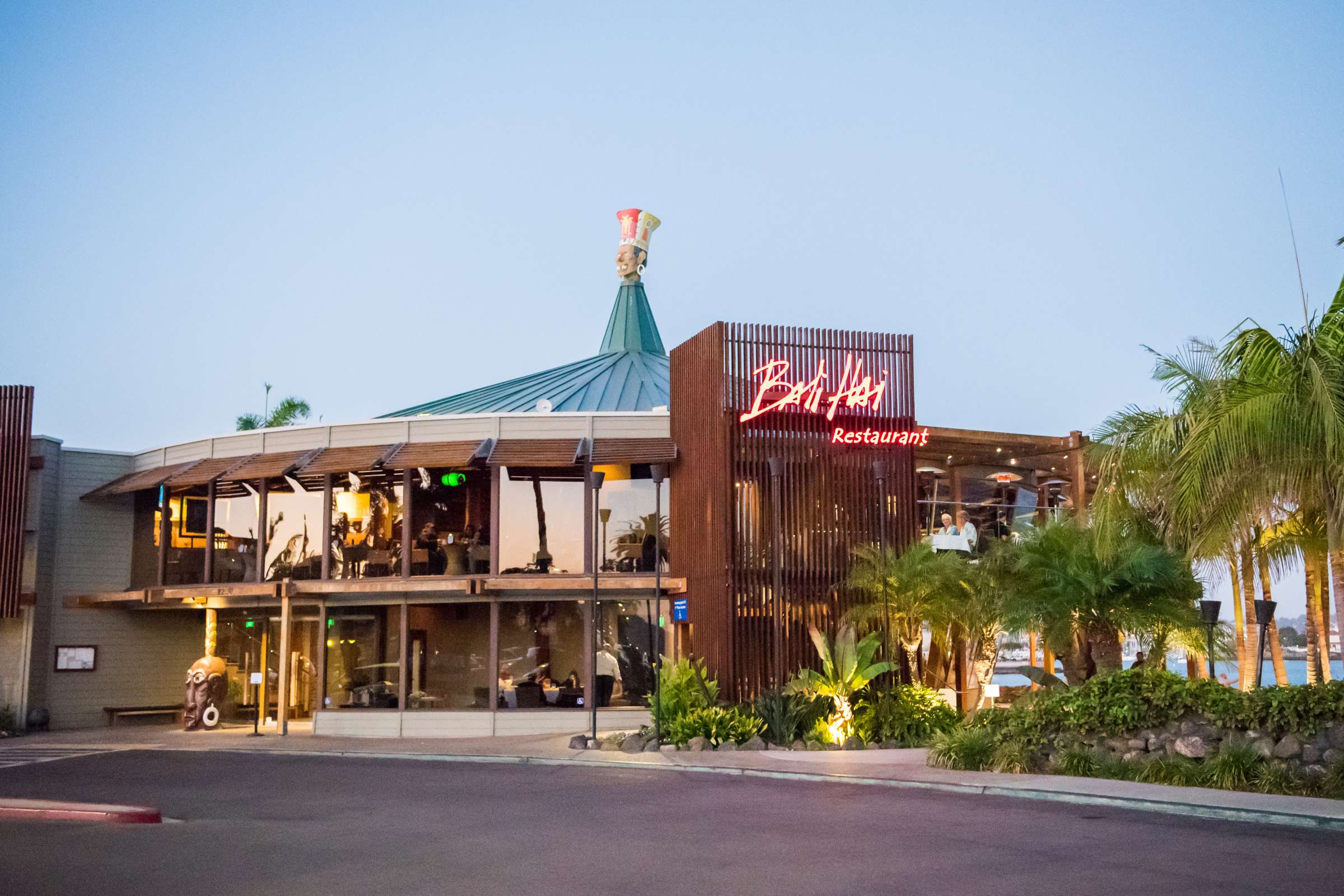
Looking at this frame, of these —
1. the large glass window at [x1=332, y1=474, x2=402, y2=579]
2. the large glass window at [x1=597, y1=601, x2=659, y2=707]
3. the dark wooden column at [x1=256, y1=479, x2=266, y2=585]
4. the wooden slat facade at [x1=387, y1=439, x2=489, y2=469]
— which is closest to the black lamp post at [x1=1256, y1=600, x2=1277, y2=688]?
the large glass window at [x1=597, y1=601, x2=659, y2=707]

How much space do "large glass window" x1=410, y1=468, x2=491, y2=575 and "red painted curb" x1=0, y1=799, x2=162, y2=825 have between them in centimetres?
1218

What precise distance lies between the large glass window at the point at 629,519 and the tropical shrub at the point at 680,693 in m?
3.20

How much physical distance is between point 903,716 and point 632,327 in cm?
1783

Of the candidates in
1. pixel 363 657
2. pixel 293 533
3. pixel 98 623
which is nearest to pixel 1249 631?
pixel 363 657

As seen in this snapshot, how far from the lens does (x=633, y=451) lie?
25281 millimetres

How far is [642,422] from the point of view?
26.0m

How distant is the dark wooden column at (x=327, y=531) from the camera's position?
26.0 m

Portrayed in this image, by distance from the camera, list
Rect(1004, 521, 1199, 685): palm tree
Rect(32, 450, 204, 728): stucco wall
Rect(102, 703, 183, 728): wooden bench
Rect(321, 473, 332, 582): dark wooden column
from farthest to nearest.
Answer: Rect(102, 703, 183, 728): wooden bench
Rect(32, 450, 204, 728): stucco wall
Rect(321, 473, 332, 582): dark wooden column
Rect(1004, 521, 1199, 685): palm tree

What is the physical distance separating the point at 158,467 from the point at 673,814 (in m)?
20.7

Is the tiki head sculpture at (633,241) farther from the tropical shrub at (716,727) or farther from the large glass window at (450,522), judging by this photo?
the tropical shrub at (716,727)

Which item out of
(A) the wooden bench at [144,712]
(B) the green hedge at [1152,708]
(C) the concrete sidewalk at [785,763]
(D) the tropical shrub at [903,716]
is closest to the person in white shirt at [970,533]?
(D) the tropical shrub at [903,716]

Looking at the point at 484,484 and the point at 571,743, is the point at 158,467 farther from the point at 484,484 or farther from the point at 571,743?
the point at 571,743

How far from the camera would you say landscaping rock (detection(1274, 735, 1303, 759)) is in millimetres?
14281

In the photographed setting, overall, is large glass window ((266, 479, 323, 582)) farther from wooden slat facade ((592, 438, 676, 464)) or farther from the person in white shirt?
the person in white shirt
